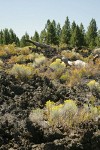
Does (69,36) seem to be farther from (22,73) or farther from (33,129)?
(33,129)

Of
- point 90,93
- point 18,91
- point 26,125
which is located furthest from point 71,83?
point 26,125

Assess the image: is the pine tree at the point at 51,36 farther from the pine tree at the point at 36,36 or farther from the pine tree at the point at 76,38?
the pine tree at the point at 36,36

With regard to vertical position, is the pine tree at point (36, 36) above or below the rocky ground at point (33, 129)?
above

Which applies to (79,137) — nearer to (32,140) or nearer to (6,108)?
(32,140)

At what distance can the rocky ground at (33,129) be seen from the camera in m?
7.92

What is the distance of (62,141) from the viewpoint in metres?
8.04

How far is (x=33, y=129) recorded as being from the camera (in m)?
8.48

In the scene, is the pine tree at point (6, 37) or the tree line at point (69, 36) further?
the pine tree at point (6, 37)

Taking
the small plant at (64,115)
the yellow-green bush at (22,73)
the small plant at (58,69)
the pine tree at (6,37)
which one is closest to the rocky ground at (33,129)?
the small plant at (64,115)

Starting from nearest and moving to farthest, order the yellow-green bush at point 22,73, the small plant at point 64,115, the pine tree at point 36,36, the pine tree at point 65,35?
the small plant at point 64,115, the yellow-green bush at point 22,73, the pine tree at point 65,35, the pine tree at point 36,36

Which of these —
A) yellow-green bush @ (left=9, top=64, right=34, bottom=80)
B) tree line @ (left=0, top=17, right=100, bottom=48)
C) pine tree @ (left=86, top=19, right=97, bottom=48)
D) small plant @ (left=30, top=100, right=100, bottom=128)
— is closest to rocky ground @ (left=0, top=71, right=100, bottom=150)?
small plant @ (left=30, top=100, right=100, bottom=128)

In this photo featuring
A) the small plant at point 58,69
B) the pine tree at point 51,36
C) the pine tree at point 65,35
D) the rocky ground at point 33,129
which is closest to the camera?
the rocky ground at point 33,129

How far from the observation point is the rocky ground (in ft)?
26.0

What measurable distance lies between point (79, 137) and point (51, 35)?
4926 cm
